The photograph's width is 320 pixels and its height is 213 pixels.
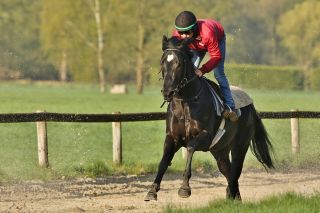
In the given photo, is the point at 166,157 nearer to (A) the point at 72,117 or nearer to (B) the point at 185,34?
(B) the point at 185,34

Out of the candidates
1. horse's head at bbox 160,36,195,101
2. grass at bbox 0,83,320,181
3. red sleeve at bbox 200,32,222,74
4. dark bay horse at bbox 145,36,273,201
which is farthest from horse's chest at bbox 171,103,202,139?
grass at bbox 0,83,320,181

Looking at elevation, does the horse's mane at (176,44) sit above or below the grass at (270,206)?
above

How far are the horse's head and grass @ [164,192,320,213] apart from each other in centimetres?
131

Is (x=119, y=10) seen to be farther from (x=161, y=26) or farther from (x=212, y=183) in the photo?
(x=212, y=183)

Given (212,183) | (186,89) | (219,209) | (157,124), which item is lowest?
(157,124)

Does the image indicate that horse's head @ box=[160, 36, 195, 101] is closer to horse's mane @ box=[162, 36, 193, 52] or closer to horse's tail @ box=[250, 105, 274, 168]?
horse's mane @ box=[162, 36, 193, 52]

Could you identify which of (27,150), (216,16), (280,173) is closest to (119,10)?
(216,16)

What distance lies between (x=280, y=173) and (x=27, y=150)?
22.8 ft

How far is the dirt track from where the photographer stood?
1043 centimetres

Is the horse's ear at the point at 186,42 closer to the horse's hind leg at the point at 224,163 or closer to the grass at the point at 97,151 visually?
the horse's hind leg at the point at 224,163

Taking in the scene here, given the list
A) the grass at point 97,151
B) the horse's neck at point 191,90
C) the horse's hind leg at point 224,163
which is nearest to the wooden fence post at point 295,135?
the grass at point 97,151

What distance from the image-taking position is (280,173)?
50.3 feet

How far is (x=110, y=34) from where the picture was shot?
7012 centimetres

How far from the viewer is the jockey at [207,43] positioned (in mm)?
9039
